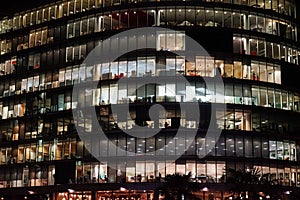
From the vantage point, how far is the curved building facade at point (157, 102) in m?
70.7

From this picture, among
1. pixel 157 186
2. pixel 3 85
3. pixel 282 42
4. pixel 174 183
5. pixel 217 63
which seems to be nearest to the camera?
pixel 174 183

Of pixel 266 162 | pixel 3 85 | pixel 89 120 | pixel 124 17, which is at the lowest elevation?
pixel 266 162

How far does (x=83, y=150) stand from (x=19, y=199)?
15.2 metres

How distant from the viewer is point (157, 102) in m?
71.6

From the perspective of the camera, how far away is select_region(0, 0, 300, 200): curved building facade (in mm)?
70688

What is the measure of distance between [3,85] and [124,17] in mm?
25288

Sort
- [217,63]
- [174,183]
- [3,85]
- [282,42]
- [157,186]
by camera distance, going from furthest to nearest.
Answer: [3,85] < [282,42] < [217,63] < [157,186] < [174,183]

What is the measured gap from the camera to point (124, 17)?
77.9 metres

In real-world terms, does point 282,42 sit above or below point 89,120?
above

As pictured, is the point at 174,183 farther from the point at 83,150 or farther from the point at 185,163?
the point at 83,150

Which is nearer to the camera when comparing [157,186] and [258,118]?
[157,186]

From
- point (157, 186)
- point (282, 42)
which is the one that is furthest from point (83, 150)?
point (282, 42)

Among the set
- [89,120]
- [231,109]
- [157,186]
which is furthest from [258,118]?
[89,120]

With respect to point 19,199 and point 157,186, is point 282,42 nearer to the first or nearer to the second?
point 157,186
